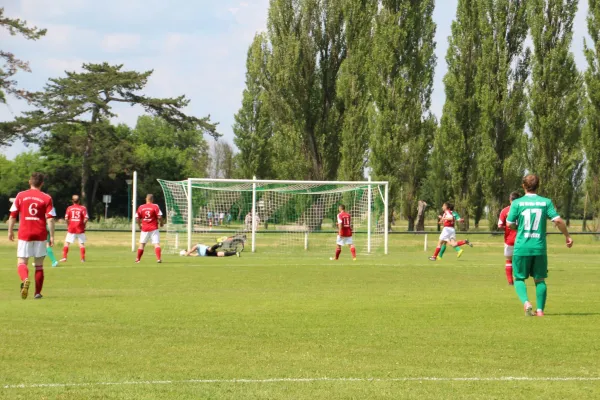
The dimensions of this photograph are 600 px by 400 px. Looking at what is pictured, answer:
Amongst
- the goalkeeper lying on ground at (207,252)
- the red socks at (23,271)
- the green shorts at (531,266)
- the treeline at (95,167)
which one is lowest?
the goalkeeper lying on ground at (207,252)

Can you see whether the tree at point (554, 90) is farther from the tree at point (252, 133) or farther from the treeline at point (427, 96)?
the tree at point (252, 133)

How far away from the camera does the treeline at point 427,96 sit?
51719 mm

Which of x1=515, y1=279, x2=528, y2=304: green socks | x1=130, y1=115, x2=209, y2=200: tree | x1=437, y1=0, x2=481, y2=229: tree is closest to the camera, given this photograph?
x1=515, y1=279, x2=528, y2=304: green socks

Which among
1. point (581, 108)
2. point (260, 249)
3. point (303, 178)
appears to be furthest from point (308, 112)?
point (260, 249)

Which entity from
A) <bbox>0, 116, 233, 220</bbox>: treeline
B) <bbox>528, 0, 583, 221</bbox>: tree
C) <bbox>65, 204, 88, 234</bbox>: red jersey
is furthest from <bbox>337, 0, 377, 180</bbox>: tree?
<bbox>65, 204, 88, 234</bbox>: red jersey

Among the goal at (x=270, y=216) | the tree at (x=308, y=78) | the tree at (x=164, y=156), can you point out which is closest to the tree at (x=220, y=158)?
the tree at (x=164, y=156)

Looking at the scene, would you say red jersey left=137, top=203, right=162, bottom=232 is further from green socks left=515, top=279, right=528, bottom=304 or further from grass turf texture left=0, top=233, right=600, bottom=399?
green socks left=515, top=279, right=528, bottom=304

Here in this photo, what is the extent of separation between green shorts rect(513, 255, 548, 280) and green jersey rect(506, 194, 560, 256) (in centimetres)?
8

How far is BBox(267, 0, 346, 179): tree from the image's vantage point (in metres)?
54.8

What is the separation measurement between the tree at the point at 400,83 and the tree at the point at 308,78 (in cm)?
302

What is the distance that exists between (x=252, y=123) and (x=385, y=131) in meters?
25.1

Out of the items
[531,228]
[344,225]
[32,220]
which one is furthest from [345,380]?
[344,225]

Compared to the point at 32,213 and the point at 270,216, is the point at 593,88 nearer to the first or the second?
the point at 270,216

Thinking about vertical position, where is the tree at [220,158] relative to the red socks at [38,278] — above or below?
above
